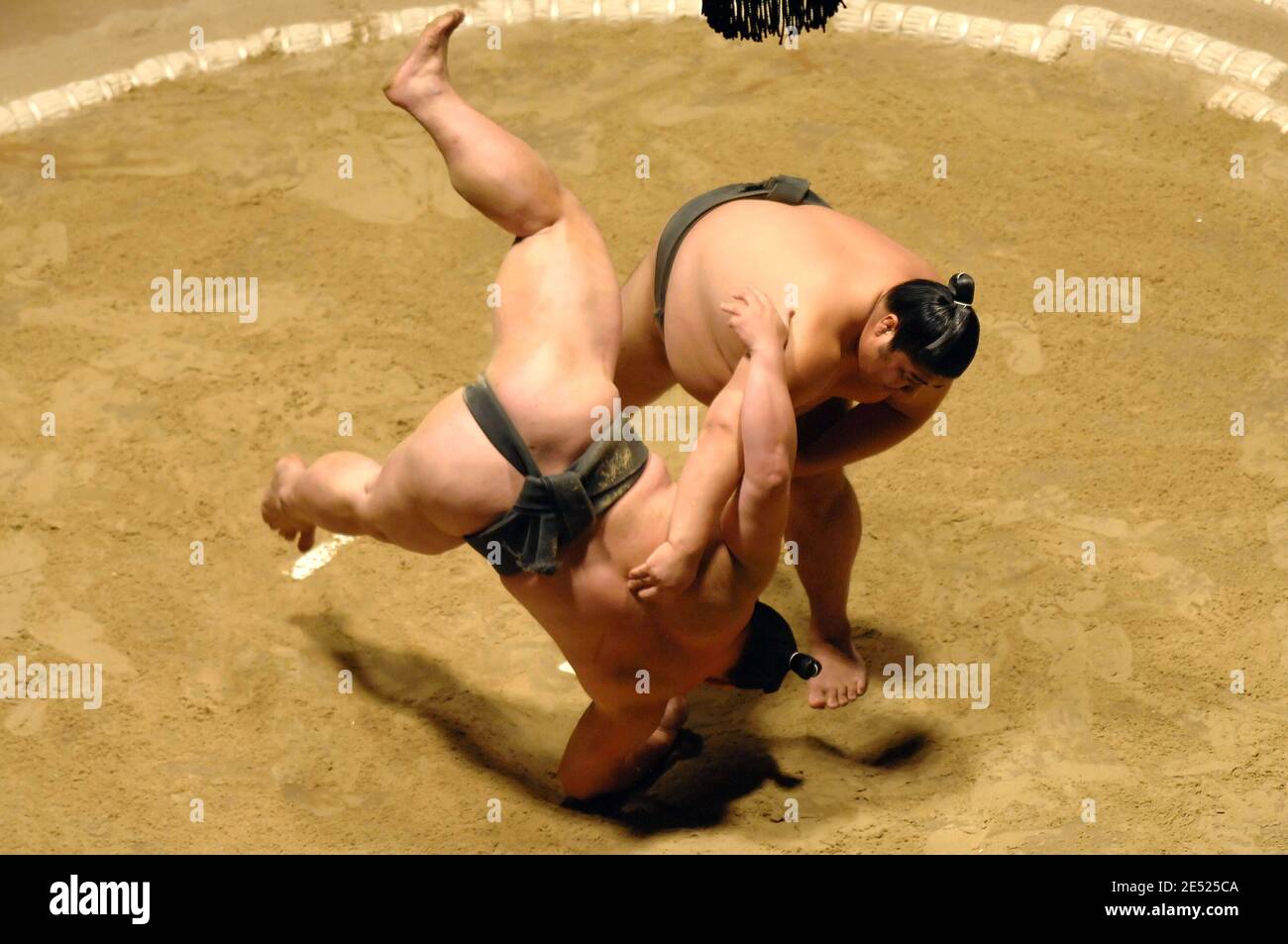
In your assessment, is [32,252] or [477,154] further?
[32,252]

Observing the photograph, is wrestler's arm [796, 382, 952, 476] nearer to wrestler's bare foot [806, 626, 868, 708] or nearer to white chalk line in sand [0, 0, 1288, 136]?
wrestler's bare foot [806, 626, 868, 708]

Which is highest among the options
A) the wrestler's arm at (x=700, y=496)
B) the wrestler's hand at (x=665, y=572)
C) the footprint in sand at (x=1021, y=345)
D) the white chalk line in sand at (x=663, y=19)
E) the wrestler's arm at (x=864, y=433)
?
the white chalk line in sand at (x=663, y=19)

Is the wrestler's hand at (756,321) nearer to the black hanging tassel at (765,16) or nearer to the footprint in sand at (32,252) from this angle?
the footprint in sand at (32,252)

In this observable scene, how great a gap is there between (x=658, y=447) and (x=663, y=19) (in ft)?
Result: 5.76

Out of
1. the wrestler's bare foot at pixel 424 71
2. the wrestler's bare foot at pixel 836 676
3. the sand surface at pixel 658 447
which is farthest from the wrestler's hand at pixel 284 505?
the wrestler's bare foot at pixel 836 676

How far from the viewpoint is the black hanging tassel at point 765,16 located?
457 centimetres

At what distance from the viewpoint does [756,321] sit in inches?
94.8

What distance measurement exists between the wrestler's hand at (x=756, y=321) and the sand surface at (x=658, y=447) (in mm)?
934

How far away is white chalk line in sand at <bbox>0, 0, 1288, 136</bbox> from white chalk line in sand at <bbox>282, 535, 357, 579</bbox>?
6.07 ft

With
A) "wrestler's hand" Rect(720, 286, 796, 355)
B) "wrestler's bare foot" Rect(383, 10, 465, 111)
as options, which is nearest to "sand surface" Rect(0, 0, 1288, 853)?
"wrestler's hand" Rect(720, 286, 796, 355)

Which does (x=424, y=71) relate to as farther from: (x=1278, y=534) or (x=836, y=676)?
(x=1278, y=534)

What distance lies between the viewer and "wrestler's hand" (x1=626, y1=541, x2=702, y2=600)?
2.38 m

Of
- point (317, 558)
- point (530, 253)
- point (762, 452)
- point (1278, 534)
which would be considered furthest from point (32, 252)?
point (1278, 534)

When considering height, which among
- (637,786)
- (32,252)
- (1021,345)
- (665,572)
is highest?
(32,252)
